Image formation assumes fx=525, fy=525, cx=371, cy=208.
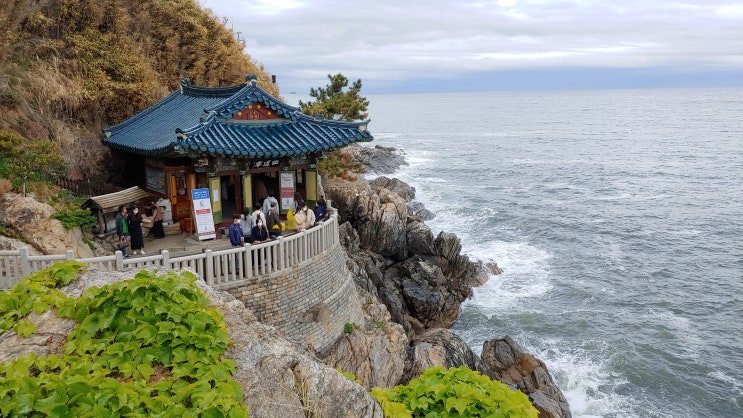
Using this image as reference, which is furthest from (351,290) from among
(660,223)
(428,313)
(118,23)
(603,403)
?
(660,223)

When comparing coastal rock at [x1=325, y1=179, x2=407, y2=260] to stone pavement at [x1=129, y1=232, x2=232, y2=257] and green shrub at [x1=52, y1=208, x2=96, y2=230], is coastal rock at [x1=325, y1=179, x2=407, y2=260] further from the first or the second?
green shrub at [x1=52, y1=208, x2=96, y2=230]

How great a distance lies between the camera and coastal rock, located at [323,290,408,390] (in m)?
16.8

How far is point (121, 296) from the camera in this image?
22.6 feet

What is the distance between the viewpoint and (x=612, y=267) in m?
36.0

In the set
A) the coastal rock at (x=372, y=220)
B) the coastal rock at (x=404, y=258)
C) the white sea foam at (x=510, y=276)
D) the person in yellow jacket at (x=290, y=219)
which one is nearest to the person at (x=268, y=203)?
the person in yellow jacket at (x=290, y=219)

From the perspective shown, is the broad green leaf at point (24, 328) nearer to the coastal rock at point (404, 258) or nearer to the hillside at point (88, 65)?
the hillside at point (88, 65)

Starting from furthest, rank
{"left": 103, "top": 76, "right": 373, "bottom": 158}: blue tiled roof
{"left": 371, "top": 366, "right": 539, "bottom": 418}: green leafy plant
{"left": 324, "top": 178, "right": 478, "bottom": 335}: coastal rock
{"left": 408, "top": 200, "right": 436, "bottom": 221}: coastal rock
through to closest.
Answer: {"left": 408, "top": 200, "right": 436, "bottom": 221}: coastal rock < {"left": 324, "top": 178, "right": 478, "bottom": 335}: coastal rock < {"left": 103, "top": 76, "right": 373, "bottom": 158}: blue tiled roof < {"left": 371, "top": 366, "right": 539, "bottom": 418}: green leafy plant

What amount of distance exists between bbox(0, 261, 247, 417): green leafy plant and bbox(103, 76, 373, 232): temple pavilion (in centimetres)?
968

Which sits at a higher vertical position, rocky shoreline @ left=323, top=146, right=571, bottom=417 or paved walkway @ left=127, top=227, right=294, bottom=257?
paved walkway @ left=127, top=227, right=294, bottom=257

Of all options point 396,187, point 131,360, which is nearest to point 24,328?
point 131,360

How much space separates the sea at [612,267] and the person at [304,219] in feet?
41.1

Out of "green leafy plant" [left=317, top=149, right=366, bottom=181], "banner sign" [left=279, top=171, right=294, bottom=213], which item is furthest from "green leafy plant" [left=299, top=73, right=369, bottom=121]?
"banner sign" [left=279, top=171, right=294, bottom=213]

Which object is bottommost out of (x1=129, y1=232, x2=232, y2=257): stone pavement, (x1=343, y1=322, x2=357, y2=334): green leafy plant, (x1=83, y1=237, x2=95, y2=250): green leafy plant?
(x1=343, y1=322, x2=357, y2=334): green leafy plant

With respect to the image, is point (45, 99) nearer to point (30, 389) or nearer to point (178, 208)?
point (178, 208)
